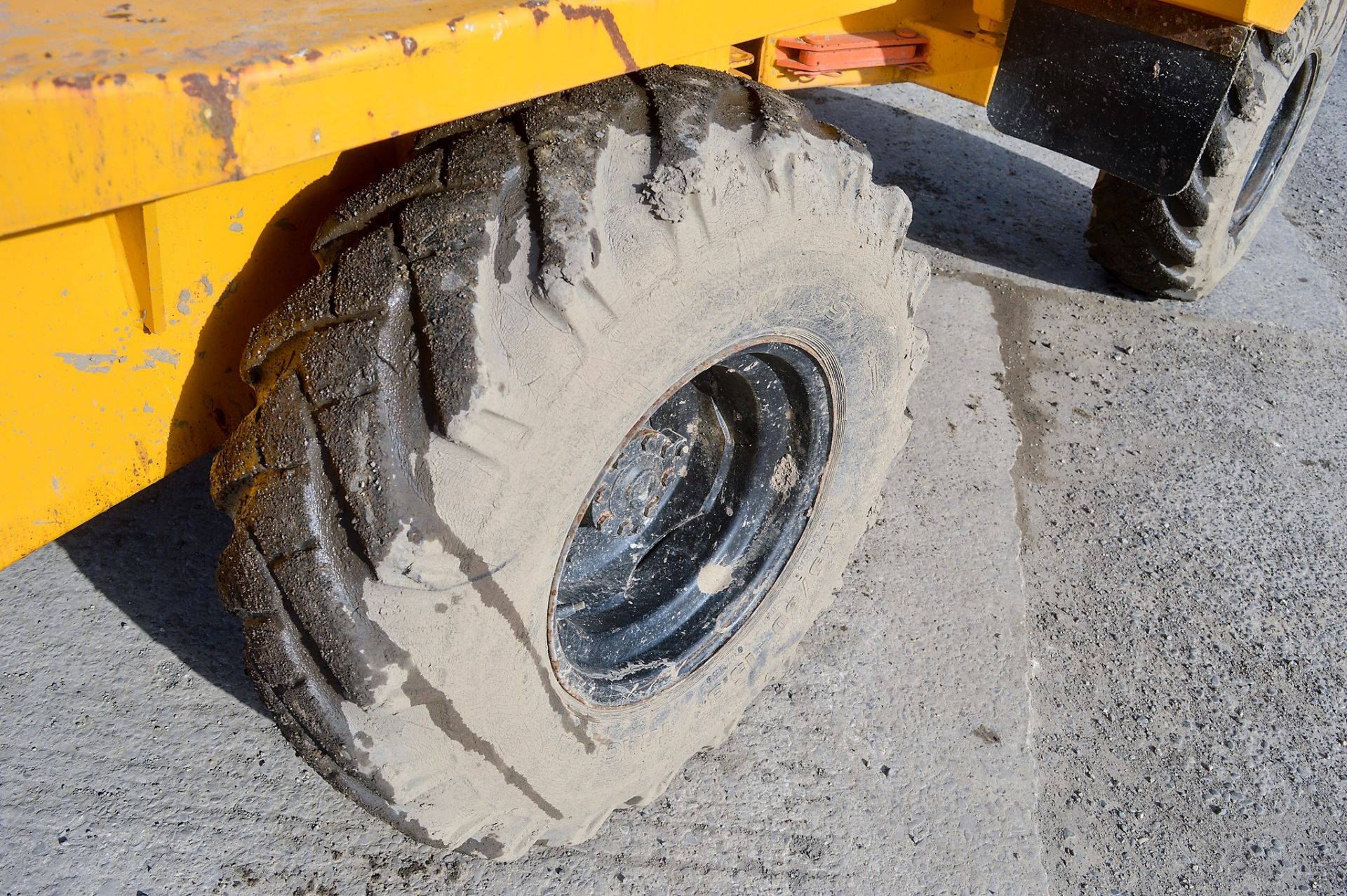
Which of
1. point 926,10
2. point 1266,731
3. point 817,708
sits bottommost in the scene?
point 1266,731

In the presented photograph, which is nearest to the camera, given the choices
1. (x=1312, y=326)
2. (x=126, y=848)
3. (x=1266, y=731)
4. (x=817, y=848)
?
(x=126, y=848)

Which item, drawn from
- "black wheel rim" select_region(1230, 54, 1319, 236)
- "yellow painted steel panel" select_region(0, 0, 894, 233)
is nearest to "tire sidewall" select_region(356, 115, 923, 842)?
"yellow painted steel panel" select_region(0, 0, 894, 233)

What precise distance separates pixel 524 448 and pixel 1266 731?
2.18 meters

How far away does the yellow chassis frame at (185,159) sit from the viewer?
2.94 ft

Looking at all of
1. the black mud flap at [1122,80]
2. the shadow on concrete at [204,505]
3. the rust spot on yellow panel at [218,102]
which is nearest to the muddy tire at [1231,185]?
the black mud flap at [1122,80]

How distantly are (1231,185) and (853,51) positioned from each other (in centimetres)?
172

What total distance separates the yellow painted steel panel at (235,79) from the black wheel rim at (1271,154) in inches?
130

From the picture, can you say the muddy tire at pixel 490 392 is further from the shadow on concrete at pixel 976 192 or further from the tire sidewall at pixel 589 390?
the shadow on concrete at pixel 976 192

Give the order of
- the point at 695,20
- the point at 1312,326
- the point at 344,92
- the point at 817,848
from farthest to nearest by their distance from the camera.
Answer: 1. the point at 1312,326
2. the point at 817,848
3. the point at 695,20
4. the point at 344,92

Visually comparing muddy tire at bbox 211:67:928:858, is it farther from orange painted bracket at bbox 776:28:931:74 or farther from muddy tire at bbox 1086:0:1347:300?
muddy tire at bbox 1086:0:1347:300

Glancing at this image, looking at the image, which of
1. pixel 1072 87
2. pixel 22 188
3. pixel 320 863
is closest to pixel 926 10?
pixel 1072 87

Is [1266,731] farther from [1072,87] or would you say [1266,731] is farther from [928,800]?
[1072,87]

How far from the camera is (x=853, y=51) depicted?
7.29 feet

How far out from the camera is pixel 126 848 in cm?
189
